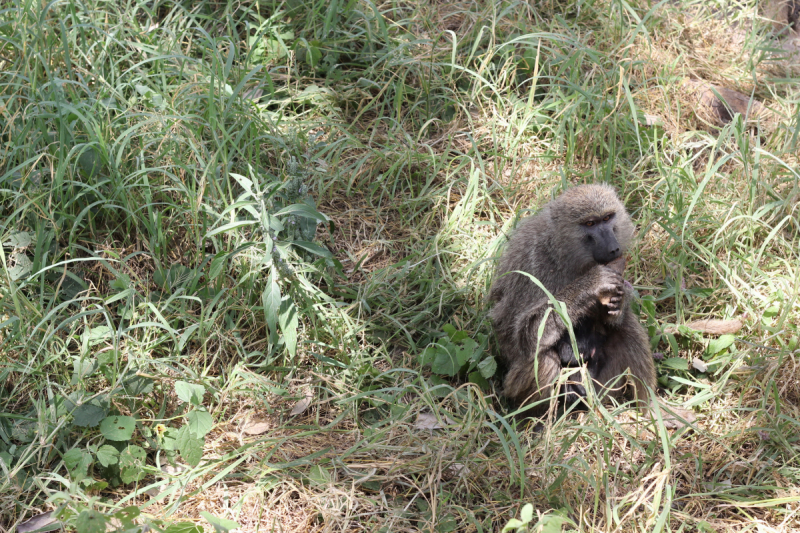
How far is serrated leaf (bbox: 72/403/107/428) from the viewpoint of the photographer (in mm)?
2844

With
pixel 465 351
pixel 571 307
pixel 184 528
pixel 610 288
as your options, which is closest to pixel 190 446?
pixel 184 528

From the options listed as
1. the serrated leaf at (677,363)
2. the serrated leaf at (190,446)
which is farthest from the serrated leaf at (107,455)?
the serrated leaf at (677,363)

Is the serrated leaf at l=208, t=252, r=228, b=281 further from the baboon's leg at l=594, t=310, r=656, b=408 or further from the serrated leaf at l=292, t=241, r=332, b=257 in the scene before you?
the baboon's leg at l=594, t=310, r=656, b=408

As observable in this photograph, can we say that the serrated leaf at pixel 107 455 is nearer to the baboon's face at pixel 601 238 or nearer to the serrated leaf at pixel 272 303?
the serrated leaf at pixel 272 303

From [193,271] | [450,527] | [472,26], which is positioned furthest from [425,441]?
[472,26]

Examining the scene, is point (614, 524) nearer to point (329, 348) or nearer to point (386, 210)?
point (329, 348)

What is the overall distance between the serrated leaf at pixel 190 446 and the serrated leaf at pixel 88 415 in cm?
31

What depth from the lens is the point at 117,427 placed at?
2859 millimetres

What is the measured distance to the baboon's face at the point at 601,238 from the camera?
3.28m

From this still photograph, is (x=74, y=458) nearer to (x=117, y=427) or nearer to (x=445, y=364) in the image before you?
(x=117, y=427)

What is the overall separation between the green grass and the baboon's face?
0.57 metres

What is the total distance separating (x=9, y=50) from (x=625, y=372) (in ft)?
11.2

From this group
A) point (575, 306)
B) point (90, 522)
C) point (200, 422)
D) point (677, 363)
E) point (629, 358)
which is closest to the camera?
point (90, 522)

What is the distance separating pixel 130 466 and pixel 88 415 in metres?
0.25
